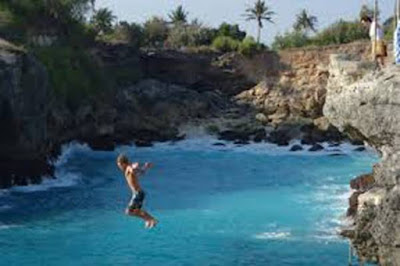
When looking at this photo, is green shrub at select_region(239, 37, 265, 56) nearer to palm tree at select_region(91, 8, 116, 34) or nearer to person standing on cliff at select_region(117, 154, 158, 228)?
palm tree at select_region(91, 8, 116, 34)

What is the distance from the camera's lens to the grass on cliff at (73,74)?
5769 centimetres

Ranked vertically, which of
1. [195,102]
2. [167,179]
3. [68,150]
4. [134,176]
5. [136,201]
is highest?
[134,176]

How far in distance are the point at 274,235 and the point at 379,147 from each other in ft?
46.3

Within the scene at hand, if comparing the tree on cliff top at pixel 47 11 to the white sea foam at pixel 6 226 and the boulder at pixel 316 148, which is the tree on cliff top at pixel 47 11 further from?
the white sea foam at pixel 6 226

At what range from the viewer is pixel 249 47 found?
245ft

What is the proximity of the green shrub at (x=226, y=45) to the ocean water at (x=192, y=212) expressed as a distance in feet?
67.6

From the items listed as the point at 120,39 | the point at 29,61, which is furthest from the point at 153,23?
the point at 29,61

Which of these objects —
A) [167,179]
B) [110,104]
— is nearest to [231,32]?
[110,104]

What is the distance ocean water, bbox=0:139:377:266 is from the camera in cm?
2822

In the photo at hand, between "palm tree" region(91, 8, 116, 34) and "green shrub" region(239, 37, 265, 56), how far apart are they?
642 inches

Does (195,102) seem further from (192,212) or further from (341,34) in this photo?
(192,212)

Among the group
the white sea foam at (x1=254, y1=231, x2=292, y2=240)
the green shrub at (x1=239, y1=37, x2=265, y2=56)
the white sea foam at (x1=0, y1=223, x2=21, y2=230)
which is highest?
the green shrub at (x1=239, y1=37, x2=265, y2=56)

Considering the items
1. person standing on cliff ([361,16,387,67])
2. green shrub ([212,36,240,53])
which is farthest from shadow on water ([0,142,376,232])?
person standing on cliff ([361,16,387,67])

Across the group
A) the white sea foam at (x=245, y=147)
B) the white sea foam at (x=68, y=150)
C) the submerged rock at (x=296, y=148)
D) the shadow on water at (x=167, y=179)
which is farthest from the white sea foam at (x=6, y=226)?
the submerged rock at (x=296, y=148)
